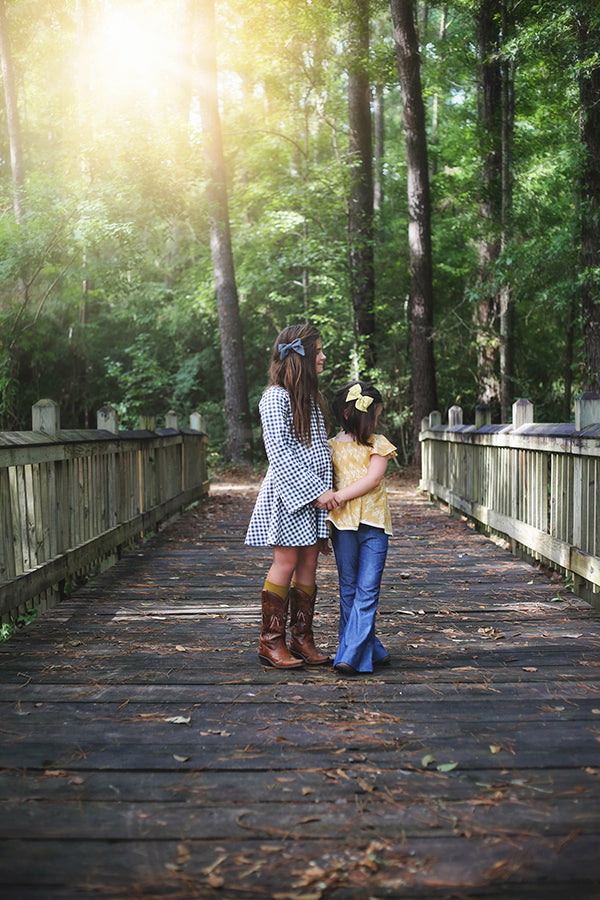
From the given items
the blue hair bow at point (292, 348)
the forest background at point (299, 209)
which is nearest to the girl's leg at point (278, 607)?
the blue hair bow at point (292, 348)

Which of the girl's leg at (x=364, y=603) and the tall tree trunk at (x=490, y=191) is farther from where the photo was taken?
the tall tree trunk at (x=490, y=191)

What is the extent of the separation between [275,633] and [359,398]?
4.32 ft

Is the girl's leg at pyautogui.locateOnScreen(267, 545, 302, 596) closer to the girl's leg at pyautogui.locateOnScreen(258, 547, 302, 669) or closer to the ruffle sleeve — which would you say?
the girl's leg at pyautogui.locateOnScreen(258, 547, 302, 669)

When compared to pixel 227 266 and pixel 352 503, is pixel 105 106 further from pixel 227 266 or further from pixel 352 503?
pixel 352 503

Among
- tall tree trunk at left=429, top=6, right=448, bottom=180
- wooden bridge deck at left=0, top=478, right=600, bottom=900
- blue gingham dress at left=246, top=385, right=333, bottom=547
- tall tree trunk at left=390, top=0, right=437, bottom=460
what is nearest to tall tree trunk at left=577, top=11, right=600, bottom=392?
tall tree trunk at left=390, top=0, right=437, bottom=460

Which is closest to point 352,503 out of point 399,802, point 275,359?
point 275,359

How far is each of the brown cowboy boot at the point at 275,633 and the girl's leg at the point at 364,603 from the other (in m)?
0.28

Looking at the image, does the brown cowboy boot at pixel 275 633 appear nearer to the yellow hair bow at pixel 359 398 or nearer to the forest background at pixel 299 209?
the yellow hair bow at pixel 359 398

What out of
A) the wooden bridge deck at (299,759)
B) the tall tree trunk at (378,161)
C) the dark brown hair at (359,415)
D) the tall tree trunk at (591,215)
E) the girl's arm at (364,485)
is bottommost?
the wooden bridge deck at (299,759)

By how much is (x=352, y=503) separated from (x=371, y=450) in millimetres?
288

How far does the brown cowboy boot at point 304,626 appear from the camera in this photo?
4.27 meters

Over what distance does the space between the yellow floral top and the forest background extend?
26.4 feet

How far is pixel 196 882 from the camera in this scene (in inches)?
84.8

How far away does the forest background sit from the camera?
15281 millimetres
